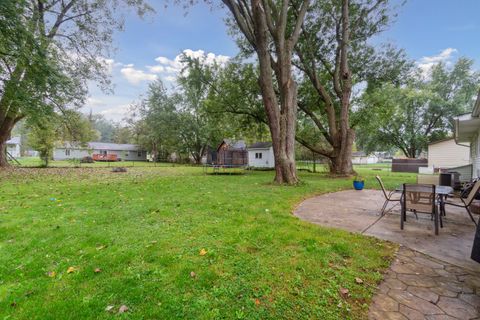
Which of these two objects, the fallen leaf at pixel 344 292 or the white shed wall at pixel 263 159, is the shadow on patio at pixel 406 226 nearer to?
the fallen leaf at pixel 344 292

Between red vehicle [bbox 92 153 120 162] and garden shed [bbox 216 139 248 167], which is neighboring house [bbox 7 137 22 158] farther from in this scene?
garden shed [bbox 216 139 248 167]

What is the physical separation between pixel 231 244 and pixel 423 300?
2.22 metres

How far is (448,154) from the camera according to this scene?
20.1 m

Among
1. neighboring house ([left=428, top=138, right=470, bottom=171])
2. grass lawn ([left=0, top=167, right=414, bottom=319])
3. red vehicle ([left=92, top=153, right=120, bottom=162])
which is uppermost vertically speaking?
neighboring house ([left=428, top=138, right=470, bottom=171])

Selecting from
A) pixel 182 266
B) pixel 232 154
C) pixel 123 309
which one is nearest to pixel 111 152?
pixel 232 154

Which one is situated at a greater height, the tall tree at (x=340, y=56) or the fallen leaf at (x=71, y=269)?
the tall tree at (x=340, y=56)

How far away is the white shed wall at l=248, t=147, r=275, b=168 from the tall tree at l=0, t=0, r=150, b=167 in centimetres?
1658

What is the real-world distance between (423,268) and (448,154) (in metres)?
24.2

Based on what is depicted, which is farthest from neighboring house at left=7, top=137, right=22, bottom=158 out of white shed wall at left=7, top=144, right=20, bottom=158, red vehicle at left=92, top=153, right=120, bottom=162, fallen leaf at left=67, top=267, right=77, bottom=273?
fallen leaf at left=67, top=267, right=77, bottom=273

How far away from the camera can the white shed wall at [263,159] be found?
2534 cm

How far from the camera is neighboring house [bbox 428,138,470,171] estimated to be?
1939 cm

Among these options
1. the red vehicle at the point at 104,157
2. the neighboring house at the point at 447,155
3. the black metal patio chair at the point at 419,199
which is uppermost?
the neighboring house at the point at 447,155

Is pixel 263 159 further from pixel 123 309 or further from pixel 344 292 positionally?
pixel 123 309

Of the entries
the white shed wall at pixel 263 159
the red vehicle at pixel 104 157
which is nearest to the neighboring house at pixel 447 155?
the white shed wall at pixel 263 159
